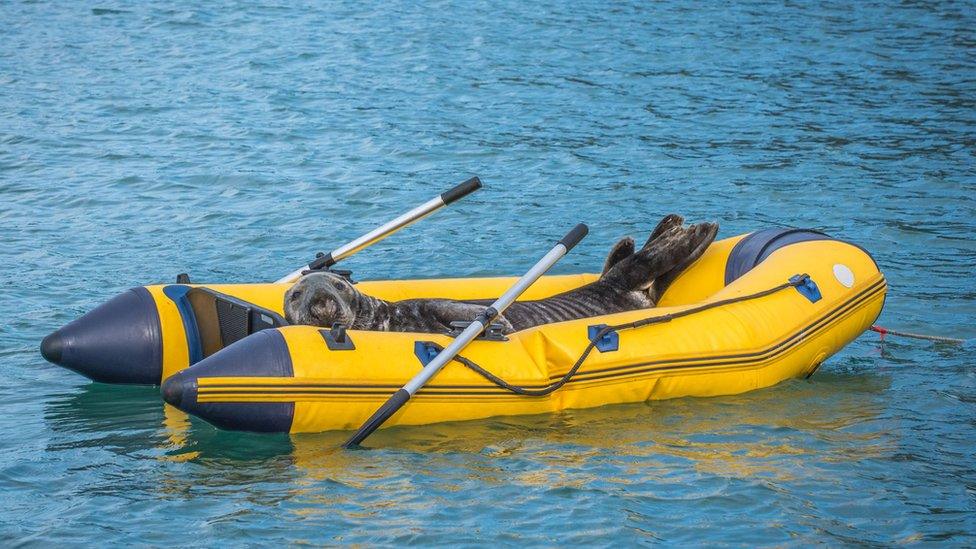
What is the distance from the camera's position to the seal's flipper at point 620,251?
6520 millimetres

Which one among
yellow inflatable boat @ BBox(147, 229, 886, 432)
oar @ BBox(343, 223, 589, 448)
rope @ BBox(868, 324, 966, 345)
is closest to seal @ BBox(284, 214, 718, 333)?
yellow inflatable boat @ BBox(147, 229, 886, 432)

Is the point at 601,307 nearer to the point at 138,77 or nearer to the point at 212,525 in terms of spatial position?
the point at 212,525

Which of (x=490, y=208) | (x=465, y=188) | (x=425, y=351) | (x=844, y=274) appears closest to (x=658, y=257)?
(x=844, y=274)

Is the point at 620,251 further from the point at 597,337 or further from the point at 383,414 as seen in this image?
the point at 383,414

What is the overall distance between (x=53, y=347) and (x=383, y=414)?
5.62 ft

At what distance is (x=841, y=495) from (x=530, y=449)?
122 cm

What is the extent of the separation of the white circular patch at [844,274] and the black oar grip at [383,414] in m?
2.24

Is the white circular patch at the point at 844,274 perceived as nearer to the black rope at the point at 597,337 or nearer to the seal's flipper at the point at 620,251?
the black rope at the point at 597,337

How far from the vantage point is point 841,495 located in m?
4.79

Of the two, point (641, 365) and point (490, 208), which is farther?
point (490, 208)

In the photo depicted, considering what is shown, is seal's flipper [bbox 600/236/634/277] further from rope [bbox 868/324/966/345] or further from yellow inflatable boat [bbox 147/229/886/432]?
rope [bbox 868/324/966/345]

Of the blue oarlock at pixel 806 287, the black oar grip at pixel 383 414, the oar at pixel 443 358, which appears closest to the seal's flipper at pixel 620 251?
the oar at pixel 443 358

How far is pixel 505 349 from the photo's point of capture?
5562 millimetres

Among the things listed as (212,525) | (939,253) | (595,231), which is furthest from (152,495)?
(939,253)
